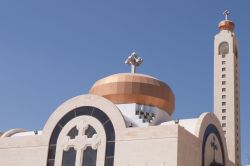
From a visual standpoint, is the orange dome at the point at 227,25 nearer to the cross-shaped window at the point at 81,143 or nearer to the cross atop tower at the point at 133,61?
Answer: the cross atop tower at the point at 133,61

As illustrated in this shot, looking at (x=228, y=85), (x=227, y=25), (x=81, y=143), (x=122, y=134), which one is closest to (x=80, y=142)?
(x=81, y=143)

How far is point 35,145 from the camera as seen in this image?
101 feet

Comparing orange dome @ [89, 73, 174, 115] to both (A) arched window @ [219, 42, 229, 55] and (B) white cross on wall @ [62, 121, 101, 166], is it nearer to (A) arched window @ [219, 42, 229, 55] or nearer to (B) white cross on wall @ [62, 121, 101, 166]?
(B) white cross on wall @ [62, 121, 101, 166]

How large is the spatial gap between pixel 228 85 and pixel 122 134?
19687 mm

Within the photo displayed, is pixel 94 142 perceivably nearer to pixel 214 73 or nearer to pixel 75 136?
pixel 75 136

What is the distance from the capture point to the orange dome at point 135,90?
32.4m

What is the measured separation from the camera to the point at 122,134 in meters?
28.2

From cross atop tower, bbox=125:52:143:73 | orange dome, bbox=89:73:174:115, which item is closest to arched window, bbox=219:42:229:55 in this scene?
cross atop tower, bbox=125:52:143:73

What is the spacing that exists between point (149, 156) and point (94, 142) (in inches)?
153

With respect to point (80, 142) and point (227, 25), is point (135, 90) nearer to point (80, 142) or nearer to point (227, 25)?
point (80, 142)

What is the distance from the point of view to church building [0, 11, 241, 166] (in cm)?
2717

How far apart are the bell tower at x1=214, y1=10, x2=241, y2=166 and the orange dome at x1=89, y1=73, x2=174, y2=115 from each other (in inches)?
454

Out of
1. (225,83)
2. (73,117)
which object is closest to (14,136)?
(73,117)

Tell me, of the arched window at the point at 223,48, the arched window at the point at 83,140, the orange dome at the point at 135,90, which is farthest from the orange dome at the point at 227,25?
the arched window at the point at 83,140
